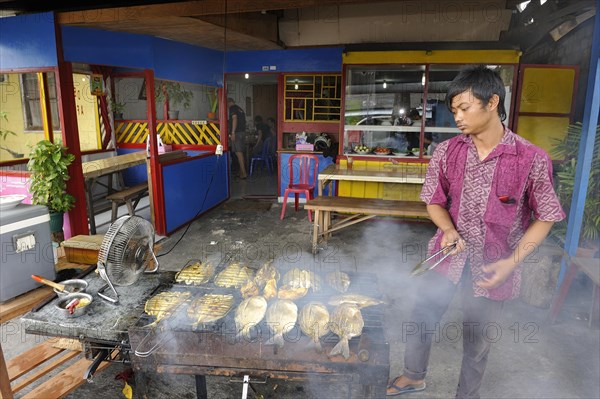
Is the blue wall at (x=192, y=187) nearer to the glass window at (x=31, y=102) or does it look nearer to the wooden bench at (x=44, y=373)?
the wooden bench at (x=44, y=373)

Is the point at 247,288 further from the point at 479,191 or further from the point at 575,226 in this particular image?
the point at 575,226

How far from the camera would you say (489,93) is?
8.02 ft

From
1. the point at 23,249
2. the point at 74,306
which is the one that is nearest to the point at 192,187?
the point at 23,249

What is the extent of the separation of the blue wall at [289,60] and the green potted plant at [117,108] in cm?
356

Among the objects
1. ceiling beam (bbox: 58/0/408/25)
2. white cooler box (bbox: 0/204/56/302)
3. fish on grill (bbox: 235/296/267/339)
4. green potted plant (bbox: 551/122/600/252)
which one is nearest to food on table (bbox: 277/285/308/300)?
fish on grill (bbox: 235/296/267/339)

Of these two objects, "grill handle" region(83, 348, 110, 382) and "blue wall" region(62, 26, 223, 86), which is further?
"blue wall" region(62, 26, 223, 86)

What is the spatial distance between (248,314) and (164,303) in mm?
702

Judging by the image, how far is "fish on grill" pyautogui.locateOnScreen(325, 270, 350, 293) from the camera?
307 centimetres

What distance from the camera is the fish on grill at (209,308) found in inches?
105

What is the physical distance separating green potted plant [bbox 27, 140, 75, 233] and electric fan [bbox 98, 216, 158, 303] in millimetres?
3733

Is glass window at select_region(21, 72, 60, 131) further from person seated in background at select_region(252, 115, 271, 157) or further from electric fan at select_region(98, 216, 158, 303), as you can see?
electric fan at select_region(98, 216, 158, 303)

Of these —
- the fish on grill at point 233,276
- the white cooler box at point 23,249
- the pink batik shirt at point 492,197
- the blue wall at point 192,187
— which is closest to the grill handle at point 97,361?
the fish on grill at point 233,276

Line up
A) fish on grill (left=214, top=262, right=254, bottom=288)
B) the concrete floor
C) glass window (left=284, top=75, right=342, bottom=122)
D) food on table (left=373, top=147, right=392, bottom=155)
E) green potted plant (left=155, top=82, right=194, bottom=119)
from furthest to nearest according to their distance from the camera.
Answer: green potted plant (left=155, top=82, right=194, bottom=119) → glass window (left=284, top=75, right=342, bottom=122) → food on table (left=373, top=147, right=392, bottom=155) → the concrete floor → fish on grill (left=214, top=262, right=254, bottom=288)

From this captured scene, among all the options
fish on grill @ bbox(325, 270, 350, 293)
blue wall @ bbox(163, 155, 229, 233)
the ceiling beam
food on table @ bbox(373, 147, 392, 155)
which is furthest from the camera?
food on table @ bbox(373, 147, 392, 155)
